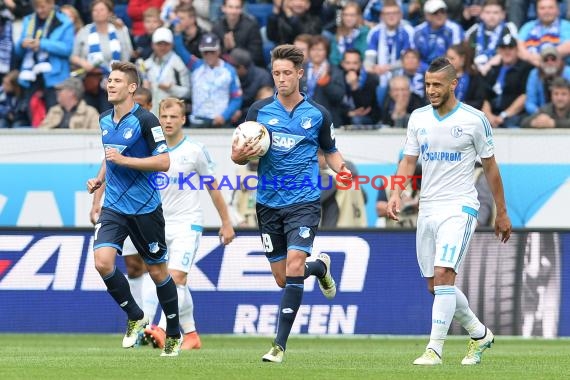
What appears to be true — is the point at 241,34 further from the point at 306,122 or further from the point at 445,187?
the point at 445,187

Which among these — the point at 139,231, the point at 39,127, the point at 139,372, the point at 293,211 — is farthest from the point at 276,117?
the point at 39,127

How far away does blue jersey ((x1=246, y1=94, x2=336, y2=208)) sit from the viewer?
35.3ft

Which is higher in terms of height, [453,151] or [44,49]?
[453,151]

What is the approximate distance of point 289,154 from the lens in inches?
424

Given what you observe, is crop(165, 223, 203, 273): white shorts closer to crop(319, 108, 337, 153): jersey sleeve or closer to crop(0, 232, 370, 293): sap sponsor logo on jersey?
crop(0, 232, 370, 293): sap sponsor logo on jersey

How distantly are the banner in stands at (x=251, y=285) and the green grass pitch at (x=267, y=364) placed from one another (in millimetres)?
685

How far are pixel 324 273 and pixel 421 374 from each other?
2.47m

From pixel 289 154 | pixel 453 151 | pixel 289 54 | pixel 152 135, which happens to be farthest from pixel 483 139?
pixel 152 135

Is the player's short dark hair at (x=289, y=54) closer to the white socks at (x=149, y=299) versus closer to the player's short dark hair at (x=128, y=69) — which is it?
the player's short dark hair at (x=128, y=69)

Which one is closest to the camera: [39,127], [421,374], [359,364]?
[421,374]

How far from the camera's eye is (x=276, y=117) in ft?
35.6

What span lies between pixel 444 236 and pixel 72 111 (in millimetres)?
9580

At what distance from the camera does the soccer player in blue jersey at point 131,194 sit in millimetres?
11102

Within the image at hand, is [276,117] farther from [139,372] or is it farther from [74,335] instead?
[74,335]
